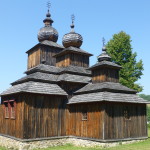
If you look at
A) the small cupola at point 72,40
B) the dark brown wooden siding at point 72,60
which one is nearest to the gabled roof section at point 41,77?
the dark brown wooden siding at point 72,60

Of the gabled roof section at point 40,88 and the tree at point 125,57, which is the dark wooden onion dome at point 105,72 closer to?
the gabled roof section at point 40,88

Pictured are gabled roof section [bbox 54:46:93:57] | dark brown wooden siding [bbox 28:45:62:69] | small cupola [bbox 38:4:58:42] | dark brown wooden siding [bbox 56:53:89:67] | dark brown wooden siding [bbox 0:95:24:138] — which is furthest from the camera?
small cupola [bbox 38:4:58:42]

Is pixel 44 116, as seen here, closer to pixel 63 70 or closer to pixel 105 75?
pixel 63 70

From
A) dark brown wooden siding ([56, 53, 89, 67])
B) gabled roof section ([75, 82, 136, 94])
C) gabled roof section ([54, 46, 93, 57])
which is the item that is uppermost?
gabled roof section ([54, 46, 93, 57])

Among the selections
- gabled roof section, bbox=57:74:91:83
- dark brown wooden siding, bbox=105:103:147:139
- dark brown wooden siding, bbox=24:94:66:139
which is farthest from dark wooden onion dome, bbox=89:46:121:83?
dark brown wooden siding, bbox=24:94:66:139

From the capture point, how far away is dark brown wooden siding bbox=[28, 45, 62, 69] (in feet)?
82.4

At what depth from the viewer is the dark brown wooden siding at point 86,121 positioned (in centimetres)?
1698

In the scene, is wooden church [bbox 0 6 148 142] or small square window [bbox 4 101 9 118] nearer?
wooden church [bbox 0 6 148 142]

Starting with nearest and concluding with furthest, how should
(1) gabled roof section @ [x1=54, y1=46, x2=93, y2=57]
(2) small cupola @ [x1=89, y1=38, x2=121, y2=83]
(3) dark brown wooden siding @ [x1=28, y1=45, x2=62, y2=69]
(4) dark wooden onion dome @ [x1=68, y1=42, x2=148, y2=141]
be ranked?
(4) dark wooden onion dome @ [x1=68, y1=42, x2=148, y2=141], (2) small cupola @ [x1=89, y1=38, x2=121, y2=83], (1) gabled roof section @ [x1=54, y1=46, x2=93, y2=57], (3) dark brown wooden siding @ [x1=28, y1=45, x2=62, y2=69]

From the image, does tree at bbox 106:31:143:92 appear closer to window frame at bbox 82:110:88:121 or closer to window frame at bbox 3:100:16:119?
window frame at bbox 82:110:88:121

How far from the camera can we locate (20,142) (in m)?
16.9

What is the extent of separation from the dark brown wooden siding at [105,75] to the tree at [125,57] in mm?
10669

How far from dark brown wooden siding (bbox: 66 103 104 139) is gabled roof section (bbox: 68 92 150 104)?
0.50 metres

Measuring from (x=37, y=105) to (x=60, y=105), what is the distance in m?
2.45
